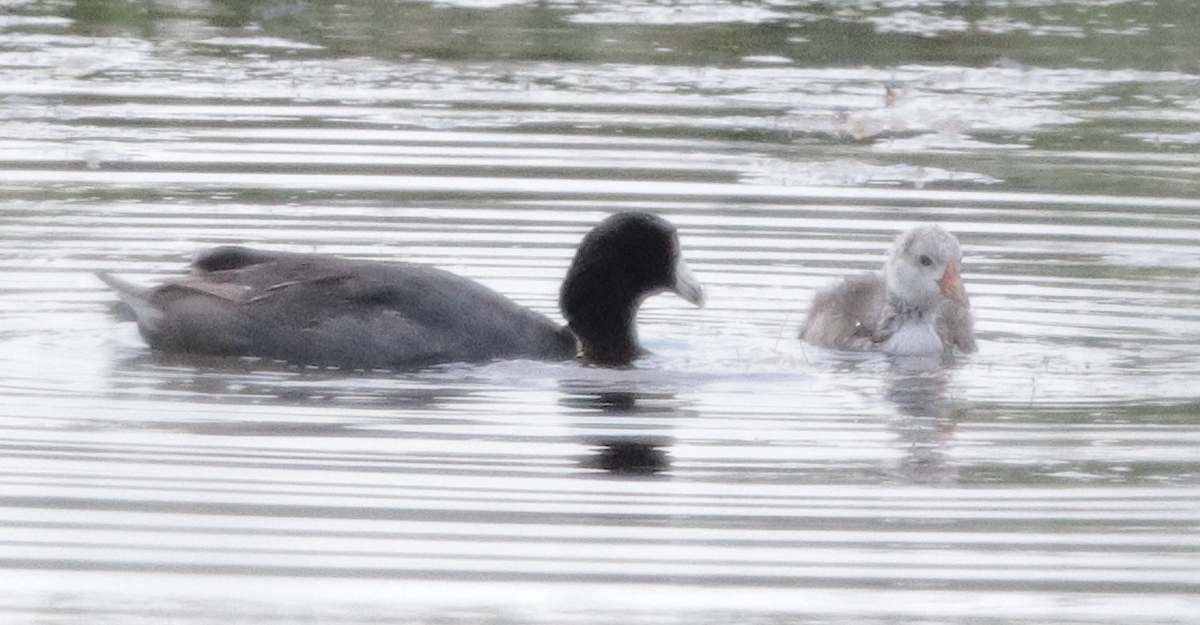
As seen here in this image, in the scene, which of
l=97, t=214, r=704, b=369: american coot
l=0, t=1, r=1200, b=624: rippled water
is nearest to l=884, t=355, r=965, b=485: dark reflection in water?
l=0, t=1, r=1200, b=624: rippled water

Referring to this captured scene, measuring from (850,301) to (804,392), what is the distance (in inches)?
60.1

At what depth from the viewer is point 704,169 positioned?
508 inches

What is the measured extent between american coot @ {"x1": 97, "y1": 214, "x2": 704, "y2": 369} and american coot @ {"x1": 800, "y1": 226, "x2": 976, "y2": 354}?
883mm

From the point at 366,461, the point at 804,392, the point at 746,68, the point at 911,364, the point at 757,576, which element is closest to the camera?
the point at 757,576

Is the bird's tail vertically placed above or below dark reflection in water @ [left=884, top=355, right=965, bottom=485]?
above

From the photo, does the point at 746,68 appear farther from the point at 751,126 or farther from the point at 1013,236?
the point at 1013,236

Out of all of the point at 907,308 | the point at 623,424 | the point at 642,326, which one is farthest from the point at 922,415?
the point at 642,326

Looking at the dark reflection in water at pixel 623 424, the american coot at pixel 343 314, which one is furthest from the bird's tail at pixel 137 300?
the dark reflection in water at pixel 623 424

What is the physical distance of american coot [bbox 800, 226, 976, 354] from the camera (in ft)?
32.6

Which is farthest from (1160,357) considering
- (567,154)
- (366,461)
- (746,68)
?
(746,68)

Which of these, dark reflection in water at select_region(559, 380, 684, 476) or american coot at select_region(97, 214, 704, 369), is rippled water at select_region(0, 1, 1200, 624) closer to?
dark reflection in water at select_region(559, 380, 684, 476)

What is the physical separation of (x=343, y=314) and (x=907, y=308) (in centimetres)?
240

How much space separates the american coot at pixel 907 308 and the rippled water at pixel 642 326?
0.19m

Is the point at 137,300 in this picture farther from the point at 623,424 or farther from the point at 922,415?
the point at 922,415
